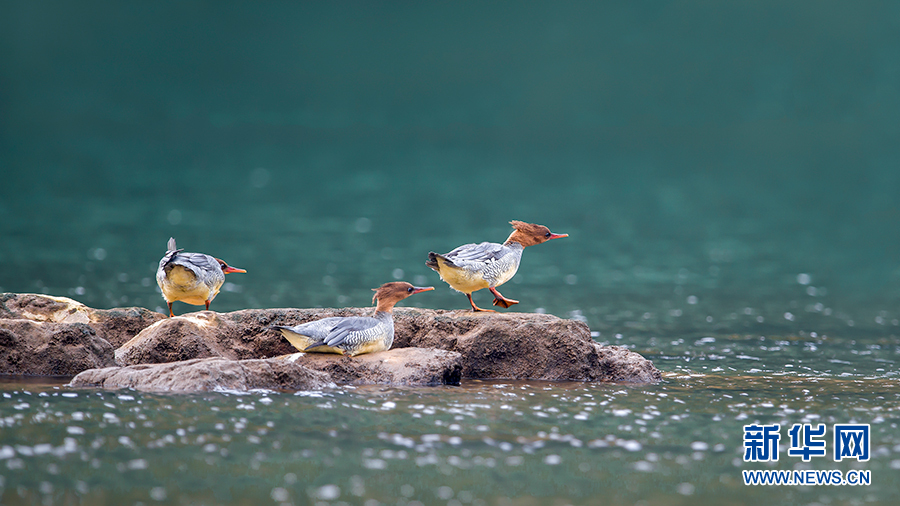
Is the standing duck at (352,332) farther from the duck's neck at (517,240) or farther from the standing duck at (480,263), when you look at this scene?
the duck's neck at (517,240)

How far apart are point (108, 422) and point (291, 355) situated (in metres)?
2.79

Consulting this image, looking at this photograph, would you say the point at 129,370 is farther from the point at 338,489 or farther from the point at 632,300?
the point at 632,300

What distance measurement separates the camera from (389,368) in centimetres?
920

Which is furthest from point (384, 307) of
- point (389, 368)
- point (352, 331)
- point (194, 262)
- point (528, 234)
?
point (194, 262)

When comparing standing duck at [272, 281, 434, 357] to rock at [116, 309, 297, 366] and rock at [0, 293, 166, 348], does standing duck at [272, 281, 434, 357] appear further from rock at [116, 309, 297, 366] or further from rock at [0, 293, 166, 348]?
rock at [0, 293, 166, 348]

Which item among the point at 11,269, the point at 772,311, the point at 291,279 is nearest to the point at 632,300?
the point at 772,311

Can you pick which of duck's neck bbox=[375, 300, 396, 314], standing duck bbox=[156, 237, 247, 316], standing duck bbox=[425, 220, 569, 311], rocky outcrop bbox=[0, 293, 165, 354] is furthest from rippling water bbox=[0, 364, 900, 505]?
rocky outcrop bbox=[0, 293, 165, 354]

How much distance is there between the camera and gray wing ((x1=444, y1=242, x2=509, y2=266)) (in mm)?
9891

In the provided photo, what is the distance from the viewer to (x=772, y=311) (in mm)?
17562

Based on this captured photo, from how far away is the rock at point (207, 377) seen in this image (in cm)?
815

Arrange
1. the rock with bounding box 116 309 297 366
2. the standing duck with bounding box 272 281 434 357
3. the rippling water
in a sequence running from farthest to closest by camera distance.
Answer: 1. the rock with bounding box 116 309 297 366
2. the standing duck with bounding box 272 281 434 357
3. the rippling water

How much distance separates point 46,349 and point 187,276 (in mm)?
1736

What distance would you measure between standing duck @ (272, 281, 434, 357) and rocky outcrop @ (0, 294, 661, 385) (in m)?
0.14

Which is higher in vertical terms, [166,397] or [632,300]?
[632,300]
